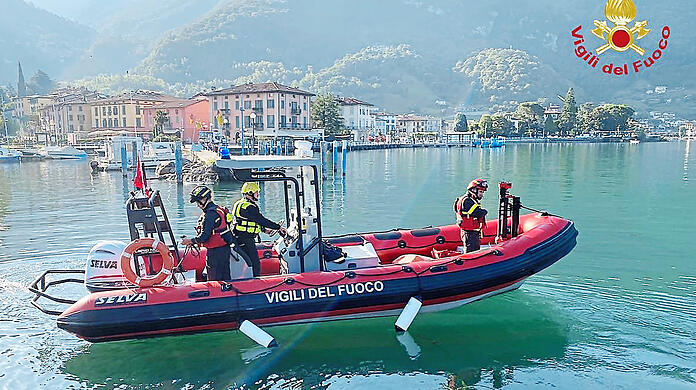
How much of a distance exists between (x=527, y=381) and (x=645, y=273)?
15.6ft

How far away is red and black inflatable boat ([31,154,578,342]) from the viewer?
19.7 ft

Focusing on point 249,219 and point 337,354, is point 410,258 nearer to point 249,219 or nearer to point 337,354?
point 337,354

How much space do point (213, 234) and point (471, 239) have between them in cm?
344

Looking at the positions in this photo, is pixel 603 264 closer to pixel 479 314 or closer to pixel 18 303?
pixel 479 314

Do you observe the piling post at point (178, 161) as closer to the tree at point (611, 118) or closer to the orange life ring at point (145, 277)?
the orange life ring at point (145, 277)

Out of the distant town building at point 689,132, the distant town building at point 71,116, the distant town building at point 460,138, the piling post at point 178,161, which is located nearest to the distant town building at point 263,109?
the distant town building at point 71,116

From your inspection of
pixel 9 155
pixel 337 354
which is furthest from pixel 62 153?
pixel 337 354

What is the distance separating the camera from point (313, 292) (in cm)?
634

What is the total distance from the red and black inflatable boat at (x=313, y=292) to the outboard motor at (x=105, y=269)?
0.25 meters

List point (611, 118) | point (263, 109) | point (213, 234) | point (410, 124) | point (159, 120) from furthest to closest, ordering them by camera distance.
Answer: point (410, 124) < point (611, 118) < point (159, 120) < point (263, 109) < point (213, 234)

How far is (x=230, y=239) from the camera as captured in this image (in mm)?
6301

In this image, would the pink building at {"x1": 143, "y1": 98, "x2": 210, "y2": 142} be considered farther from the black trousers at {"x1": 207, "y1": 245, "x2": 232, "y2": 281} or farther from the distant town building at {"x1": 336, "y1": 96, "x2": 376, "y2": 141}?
the black trousers at {"x1": 207, "y1": 245, "x2": 232, "y2": 281}

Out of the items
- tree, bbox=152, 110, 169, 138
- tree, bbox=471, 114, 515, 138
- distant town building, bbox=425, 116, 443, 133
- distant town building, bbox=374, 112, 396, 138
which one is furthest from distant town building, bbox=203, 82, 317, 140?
distant town building, bbox=425, 116, 443, 133

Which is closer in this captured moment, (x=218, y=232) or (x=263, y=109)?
(x=218, y=232)
